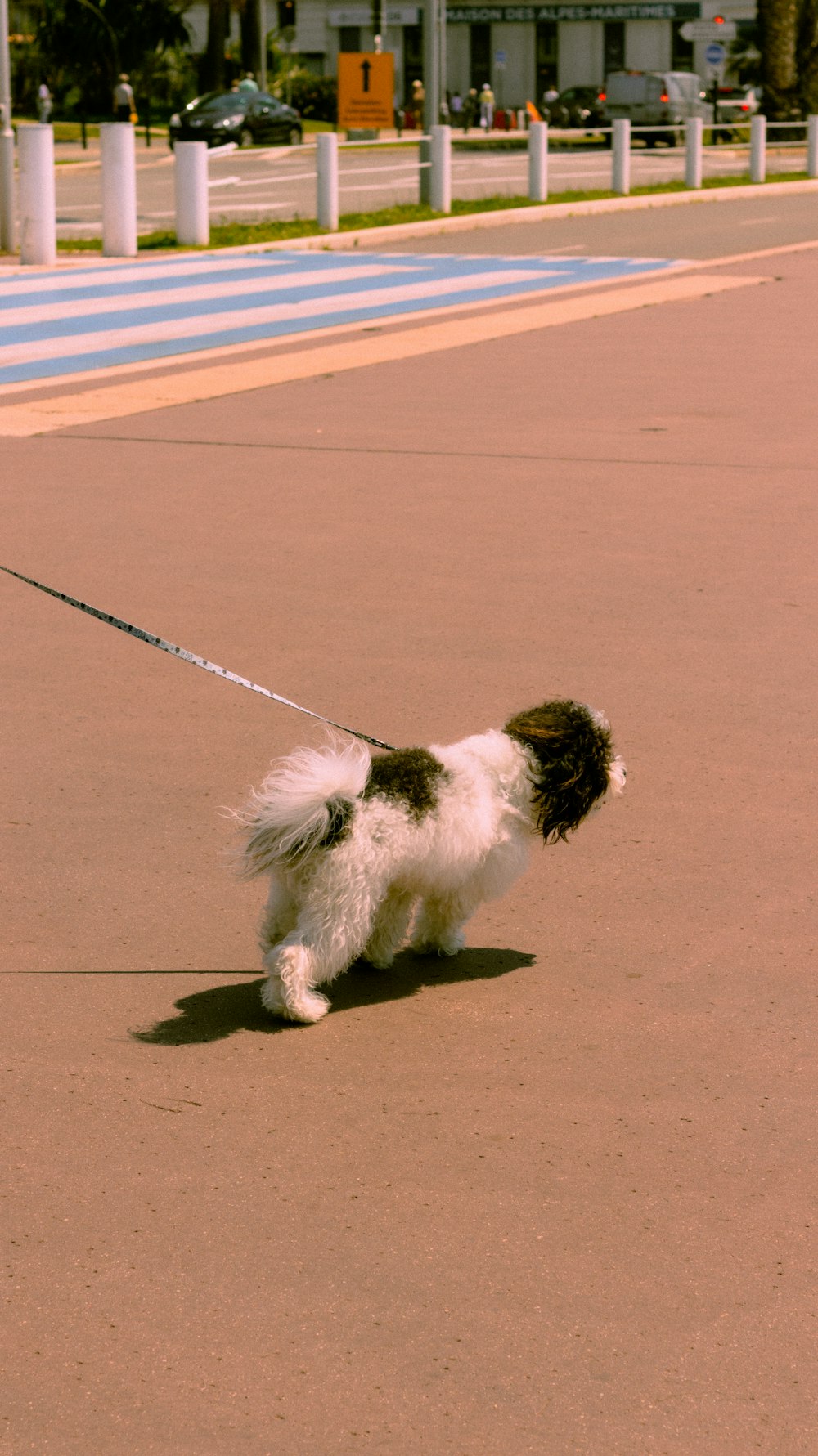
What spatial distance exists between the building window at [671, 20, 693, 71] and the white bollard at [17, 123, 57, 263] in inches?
2626

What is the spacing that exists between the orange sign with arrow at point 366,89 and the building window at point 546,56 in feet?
175

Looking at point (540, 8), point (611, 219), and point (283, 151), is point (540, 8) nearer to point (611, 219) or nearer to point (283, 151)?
point (283, 151)

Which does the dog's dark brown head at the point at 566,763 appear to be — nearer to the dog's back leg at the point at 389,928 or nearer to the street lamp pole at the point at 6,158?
the dog's back leg at the point at 389,928

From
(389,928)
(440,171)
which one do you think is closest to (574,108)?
(440,171)

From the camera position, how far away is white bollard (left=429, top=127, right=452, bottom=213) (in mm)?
27344

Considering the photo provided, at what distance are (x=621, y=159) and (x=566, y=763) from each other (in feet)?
97.7

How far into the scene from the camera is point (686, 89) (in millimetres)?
56906

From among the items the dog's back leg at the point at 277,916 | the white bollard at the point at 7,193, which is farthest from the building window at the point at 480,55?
the dog's back leg at the point at 277,916

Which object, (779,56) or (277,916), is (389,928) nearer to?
(277,916)

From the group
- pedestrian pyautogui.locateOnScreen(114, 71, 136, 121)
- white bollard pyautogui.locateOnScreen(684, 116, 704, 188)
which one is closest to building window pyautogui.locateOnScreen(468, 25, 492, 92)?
pedestrian pyautogui.locateOnScreen(114, 71, 136, 121)

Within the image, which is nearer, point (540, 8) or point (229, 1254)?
point (229, 1254)

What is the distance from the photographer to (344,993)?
441cm

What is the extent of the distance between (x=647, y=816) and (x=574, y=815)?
125 centimetres

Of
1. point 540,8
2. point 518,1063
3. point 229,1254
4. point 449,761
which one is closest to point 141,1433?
→ point 229,1254
